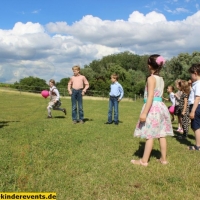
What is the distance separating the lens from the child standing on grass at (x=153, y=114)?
5.32 metres

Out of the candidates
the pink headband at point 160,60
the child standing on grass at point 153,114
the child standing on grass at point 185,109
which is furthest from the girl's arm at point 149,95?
the child standing on grass at point 185,109

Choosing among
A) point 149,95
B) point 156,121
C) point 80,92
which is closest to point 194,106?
point 156,121

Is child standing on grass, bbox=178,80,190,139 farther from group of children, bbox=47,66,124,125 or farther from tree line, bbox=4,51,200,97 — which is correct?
tree line, bbox=4,51,200,97

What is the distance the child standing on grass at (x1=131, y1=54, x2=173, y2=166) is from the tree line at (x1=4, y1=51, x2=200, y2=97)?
93.2ft

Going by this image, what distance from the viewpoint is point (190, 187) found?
4.28 meters

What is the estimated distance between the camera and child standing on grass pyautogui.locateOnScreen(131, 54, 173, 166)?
5320mm

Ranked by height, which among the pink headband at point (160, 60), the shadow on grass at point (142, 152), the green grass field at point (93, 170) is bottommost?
the shadow on grass at point (142, 152)

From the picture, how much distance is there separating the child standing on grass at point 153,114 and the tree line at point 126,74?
93.2 ft

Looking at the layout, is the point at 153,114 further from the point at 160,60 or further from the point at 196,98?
the point at 196,98

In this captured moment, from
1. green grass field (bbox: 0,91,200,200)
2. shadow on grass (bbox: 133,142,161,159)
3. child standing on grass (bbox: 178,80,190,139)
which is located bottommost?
shadow on grass (bbox: 133,142,161,159)

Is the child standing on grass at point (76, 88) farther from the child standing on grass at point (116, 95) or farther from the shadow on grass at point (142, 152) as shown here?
the shadow on grass at point (142, 152)

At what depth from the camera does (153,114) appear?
5.41 meters

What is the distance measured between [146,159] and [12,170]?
8.53ft

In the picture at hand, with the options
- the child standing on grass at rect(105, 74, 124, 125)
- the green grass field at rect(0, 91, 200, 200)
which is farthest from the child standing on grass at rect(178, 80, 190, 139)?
the child standing on grass at rect(105, 74, 124, 125)
